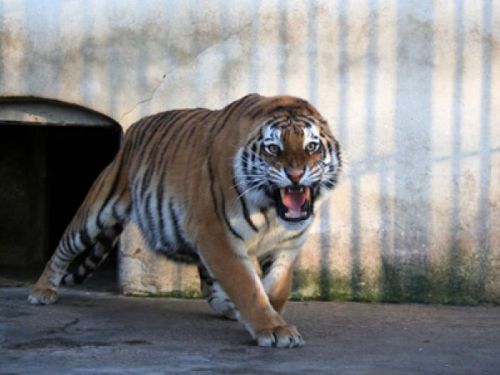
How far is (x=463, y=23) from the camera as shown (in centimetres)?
625

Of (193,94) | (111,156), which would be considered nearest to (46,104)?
(193,94)

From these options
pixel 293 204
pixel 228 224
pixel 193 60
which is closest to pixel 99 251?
pixel 193 60

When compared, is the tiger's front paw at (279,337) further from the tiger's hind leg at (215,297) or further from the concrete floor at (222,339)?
the tiger's hind leg at (215,297)

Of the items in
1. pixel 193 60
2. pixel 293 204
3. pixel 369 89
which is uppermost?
pixel 193 60

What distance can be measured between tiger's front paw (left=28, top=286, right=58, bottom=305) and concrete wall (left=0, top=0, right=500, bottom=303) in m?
1.14

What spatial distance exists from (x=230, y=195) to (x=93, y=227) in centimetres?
133

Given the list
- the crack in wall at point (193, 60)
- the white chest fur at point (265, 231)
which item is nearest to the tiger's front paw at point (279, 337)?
the white chest fur at point (265, 231)

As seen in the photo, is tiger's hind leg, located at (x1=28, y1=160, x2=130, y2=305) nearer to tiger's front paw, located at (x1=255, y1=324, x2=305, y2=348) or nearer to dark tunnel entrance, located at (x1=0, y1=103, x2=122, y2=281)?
tiger's front paw, located at (x1=255, y1=324, x2=305, y2=348)

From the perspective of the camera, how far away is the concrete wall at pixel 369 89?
20.5 ft

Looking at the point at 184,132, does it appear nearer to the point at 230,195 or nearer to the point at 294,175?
the point at 230,195

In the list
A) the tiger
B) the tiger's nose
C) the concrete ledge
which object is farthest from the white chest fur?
the concrete ledge

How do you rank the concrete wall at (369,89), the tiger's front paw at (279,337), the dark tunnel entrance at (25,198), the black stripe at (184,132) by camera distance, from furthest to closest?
the dark tunnel entrance at (25,198)
the concrete wall at (369,89)
the black stripe at (184,132)
the tiger's front paw at (279,337)

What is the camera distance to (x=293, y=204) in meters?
4.80

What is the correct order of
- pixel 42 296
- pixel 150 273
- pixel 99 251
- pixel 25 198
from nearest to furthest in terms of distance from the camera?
pixel 42 296 < pixel 99 251 < pixel 150 273 < pixel 25 198
